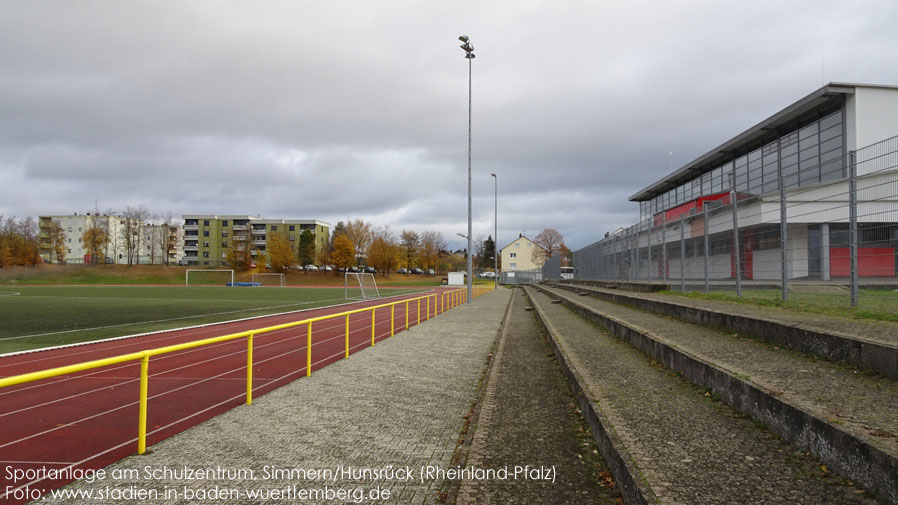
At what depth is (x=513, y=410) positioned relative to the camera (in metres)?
5.24

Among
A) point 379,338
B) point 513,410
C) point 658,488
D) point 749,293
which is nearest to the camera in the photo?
point 658,488

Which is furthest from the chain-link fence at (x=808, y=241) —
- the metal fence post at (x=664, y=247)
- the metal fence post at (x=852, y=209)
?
the metal fence post at (x=664, y=247)

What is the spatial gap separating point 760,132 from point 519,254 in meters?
87.7

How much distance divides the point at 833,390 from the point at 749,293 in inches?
295

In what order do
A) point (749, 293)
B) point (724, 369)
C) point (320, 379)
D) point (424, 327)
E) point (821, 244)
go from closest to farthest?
point (724, 369)
point (320, 379)
point (821, 244)
point (749, 293)
point (424, 327)

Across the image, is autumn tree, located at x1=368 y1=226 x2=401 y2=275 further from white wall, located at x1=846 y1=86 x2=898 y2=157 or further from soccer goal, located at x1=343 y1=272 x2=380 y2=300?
white wall, located at x1=846 y1=86 x2=898 y2=157

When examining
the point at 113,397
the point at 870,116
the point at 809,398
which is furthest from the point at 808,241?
the point at 870,116

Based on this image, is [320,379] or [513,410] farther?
[320,379]

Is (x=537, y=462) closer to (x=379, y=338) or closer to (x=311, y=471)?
(x=311, y=471)

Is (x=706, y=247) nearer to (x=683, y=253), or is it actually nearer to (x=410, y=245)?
(x=683, y=253)

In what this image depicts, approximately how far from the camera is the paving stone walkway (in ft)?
11.0

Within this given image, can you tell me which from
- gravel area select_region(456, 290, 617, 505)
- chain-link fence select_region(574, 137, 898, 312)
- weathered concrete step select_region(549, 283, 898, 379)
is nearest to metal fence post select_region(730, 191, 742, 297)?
chain-link fence select_region(574, 137, 898, 312)

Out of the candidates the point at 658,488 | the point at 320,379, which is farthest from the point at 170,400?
the point at 658,488

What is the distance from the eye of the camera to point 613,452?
339cm
